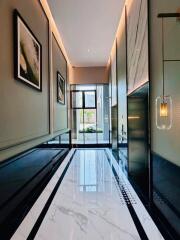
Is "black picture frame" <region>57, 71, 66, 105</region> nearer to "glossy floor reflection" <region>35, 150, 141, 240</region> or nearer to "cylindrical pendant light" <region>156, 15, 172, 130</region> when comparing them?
"glossy floor reflection" <region>35, 150, 141, 240</region>

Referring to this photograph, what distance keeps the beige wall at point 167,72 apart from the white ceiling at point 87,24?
2495 mm

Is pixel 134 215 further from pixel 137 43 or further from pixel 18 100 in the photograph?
pixel 137 43

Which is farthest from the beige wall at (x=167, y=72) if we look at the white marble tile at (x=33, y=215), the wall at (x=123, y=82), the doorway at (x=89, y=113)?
the doorway at (x=89, y=113)

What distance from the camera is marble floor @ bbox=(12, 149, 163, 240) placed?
2.58 m

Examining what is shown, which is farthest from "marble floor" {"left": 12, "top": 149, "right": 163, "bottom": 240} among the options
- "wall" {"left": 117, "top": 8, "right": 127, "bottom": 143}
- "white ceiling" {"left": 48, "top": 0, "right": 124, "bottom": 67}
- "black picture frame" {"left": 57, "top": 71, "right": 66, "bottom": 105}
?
"white ceiling" {"left": 48, "top": 0, "right": 124, "bottom": 67}

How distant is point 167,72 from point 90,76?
9.05 m

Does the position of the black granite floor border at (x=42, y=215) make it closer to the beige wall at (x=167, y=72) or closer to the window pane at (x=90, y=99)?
the beige wall at (x=167, y=72)

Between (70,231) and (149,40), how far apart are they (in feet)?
9.97

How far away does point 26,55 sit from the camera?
3.81 meters

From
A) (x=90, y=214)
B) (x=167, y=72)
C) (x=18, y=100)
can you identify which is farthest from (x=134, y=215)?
(x=18, y=100)

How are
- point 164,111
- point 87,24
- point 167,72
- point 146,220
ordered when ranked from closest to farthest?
point 164,111, point 167,72, point 146,220, point 87,24

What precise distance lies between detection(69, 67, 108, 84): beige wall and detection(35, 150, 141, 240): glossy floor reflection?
725cm

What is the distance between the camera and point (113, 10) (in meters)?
5.69

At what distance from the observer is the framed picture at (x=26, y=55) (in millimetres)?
3295
